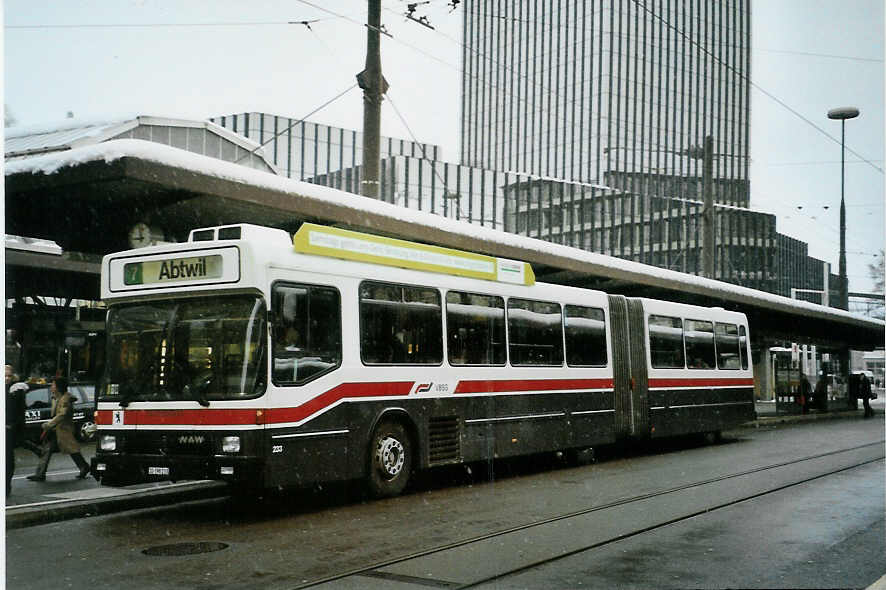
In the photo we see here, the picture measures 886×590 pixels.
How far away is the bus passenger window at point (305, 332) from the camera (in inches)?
407

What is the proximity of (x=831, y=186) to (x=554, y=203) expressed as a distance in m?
68.4

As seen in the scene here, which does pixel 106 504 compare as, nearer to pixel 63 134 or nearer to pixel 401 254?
pixel 401 254

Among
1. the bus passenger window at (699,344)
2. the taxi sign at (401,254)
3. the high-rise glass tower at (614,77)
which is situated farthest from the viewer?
the high-rise glass tower at (614,77)

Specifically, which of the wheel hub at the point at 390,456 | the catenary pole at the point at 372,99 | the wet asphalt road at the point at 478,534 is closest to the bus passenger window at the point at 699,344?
the wet asphalt road at the point at 478,534

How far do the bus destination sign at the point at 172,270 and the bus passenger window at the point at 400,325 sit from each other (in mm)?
1961

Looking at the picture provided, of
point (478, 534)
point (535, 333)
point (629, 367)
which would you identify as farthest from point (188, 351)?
point (629, 367)

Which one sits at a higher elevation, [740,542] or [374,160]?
[374,160]

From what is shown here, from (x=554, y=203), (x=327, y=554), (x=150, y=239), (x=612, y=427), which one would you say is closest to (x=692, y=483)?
(x=612, y=427)

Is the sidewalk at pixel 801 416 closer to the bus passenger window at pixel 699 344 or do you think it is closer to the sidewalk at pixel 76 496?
the bus passenger window at pixel 699 344

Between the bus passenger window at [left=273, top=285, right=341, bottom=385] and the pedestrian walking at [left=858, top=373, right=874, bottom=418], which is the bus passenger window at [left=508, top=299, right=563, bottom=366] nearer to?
the bus passenger window at [left=273, top=285, right=341, bottom=385]

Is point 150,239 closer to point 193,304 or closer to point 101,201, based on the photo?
point 101,201

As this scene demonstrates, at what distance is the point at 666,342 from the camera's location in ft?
63.4

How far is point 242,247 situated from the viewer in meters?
10.2

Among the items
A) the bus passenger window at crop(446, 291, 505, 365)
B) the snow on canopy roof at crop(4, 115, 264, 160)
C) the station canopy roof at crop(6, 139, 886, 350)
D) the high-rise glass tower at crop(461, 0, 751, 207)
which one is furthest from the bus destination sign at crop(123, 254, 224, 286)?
the snow on canopy roof at crop(4, 115, 264, 160)
